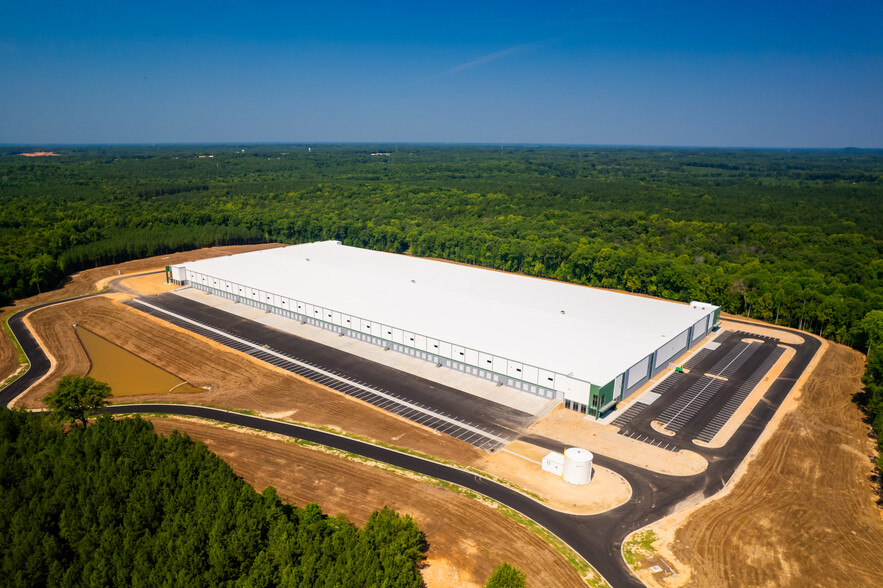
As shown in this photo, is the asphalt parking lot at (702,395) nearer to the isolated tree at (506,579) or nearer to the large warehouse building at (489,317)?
the large warehouse building at (489,317)

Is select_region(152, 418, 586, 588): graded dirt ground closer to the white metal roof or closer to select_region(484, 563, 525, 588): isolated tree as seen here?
select_region(484, 563, 525, 588): isolated tree

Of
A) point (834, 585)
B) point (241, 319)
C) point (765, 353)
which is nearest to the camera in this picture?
point (834, 585)

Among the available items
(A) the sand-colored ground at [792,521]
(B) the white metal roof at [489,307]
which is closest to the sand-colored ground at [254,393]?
(A) the sand-colored ground at [792,521]

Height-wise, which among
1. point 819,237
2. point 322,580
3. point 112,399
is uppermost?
point 819,237

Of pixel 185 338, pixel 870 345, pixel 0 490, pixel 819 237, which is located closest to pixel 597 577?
pixel 0 490

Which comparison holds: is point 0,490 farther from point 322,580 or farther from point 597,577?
point 597,577

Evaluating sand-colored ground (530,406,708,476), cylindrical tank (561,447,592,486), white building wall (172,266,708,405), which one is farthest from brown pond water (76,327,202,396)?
cylindrical tank (561,447,592,486)

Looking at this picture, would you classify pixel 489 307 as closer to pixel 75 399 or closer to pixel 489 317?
pixel 489 317
